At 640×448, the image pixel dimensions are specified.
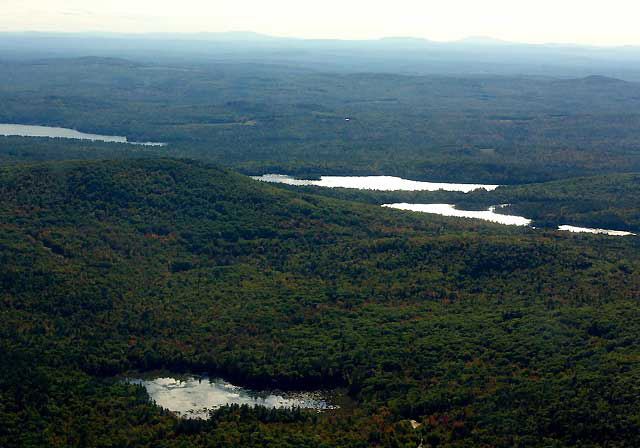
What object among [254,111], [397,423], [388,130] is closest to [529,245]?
[397,423]

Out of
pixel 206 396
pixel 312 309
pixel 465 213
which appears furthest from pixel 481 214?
pixel 206 396

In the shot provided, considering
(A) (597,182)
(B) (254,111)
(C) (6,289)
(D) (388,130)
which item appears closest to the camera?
(C) (6,289)

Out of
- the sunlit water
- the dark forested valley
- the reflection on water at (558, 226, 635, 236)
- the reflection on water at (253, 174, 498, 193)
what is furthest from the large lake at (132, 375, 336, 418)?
the reflection on water at (253, 174, 498, 193)

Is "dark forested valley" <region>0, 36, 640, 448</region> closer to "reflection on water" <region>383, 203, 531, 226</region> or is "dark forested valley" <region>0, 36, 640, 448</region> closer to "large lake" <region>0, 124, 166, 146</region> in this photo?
"reflection on water" <region>383, 203, 531, 226</region>

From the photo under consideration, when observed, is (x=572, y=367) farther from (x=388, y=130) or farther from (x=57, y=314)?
(x=388, y=130)

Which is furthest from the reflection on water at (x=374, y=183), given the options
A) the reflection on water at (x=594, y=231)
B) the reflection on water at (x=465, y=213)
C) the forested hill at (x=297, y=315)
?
the forested hill at (x=297, y=315)

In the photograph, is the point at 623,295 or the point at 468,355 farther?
the point at 623,295
